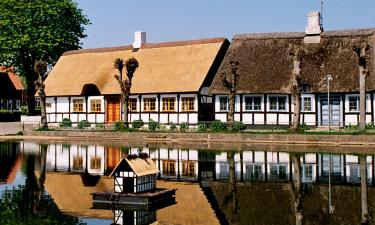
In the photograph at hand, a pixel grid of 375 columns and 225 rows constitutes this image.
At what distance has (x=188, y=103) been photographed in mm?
46312

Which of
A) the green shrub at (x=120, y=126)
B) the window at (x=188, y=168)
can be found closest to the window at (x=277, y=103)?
the green shrub at (x=120, y=126)

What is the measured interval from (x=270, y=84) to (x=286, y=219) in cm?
3043

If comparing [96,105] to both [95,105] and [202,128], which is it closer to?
[95,105]

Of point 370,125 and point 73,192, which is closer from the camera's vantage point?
point 73,192

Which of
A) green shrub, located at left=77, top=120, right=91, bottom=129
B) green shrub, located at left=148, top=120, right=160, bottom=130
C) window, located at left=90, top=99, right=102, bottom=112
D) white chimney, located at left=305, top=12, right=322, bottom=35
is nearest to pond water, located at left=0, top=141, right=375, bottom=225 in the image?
green shrub, located at left=148, top=120, right=160, bottom=130

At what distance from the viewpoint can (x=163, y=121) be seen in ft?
156

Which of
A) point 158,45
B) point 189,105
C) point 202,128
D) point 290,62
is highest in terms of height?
point 158,45

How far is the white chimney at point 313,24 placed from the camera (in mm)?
45031

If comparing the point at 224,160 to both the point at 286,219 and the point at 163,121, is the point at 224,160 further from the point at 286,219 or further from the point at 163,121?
the point at 163,121

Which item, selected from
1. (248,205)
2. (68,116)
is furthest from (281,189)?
(68,116)

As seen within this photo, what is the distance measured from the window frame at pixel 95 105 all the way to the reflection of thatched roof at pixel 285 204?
34.4 meters

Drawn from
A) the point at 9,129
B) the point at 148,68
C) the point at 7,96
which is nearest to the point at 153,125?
the point at 148,68

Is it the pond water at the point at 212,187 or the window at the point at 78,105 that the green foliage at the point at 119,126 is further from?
the pond water at the point at 212,187

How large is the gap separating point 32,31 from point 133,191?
47.0 m
